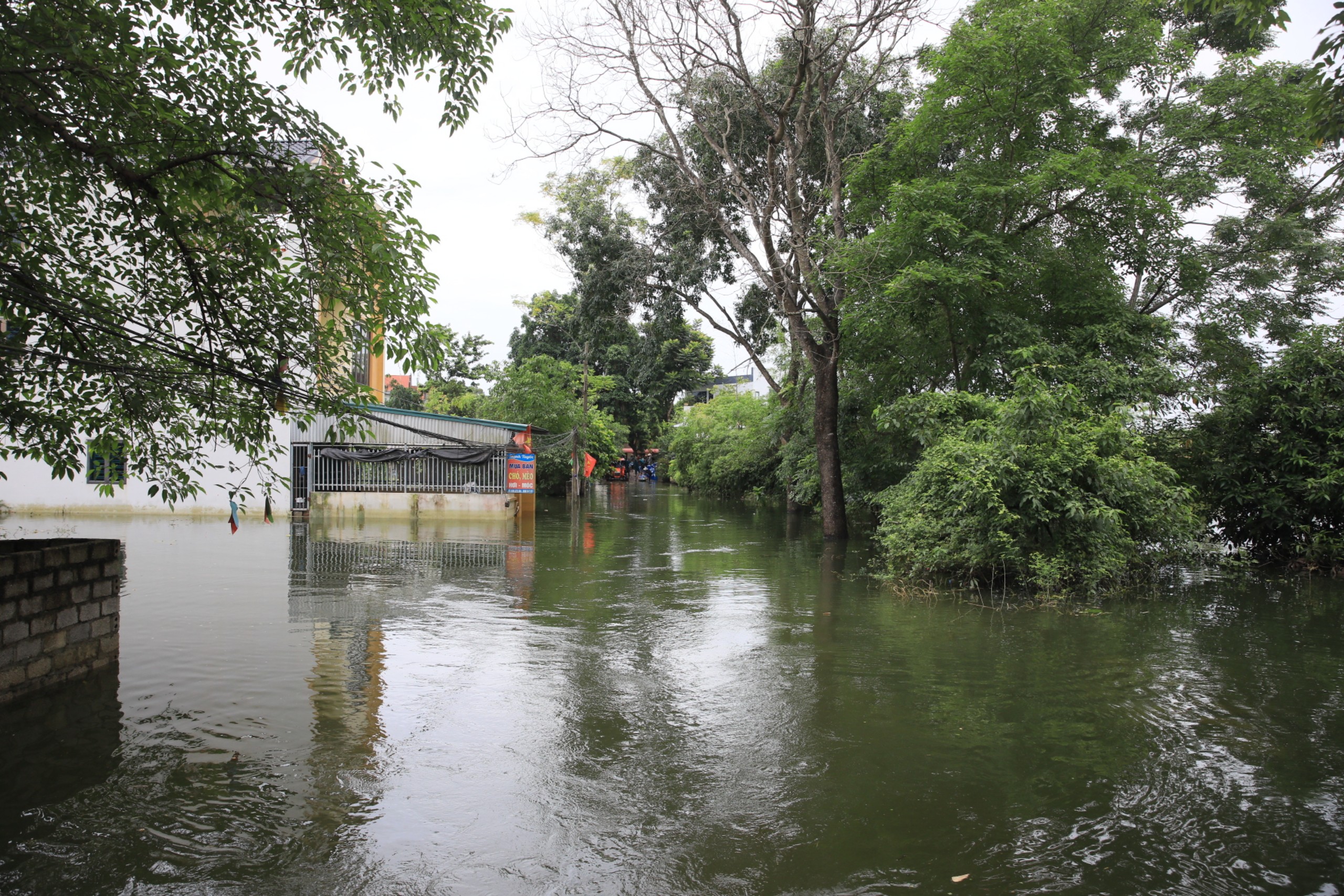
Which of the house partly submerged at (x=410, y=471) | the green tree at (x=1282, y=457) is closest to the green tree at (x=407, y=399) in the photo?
the house partly submerged at (x=410, y=471)

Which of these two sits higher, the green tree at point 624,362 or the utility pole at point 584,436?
the green tree at point 624,362

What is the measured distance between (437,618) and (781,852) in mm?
5985

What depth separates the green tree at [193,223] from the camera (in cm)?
523

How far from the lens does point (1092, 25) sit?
51.5ft

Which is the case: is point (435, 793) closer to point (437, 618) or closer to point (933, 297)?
point (437, 618)

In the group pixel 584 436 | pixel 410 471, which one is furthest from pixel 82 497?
pixel 584 436

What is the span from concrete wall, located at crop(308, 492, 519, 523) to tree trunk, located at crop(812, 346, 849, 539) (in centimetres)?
922

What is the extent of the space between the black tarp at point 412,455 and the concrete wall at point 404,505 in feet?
3.20

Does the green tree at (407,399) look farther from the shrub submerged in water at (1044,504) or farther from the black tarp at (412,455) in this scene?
the shrub submerged in water at (1044,504)

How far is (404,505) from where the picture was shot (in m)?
23.2

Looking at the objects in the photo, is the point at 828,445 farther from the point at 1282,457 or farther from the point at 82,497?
the point at 82,497

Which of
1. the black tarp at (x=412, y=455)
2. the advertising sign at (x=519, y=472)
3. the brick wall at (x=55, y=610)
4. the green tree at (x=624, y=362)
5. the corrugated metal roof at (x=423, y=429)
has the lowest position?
the brick wall at (x=55, y=610)

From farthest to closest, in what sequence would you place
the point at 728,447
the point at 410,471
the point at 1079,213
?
the point at 728,447 < the point at 410,471 < the point at 1079,213

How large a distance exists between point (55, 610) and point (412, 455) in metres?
18.0
